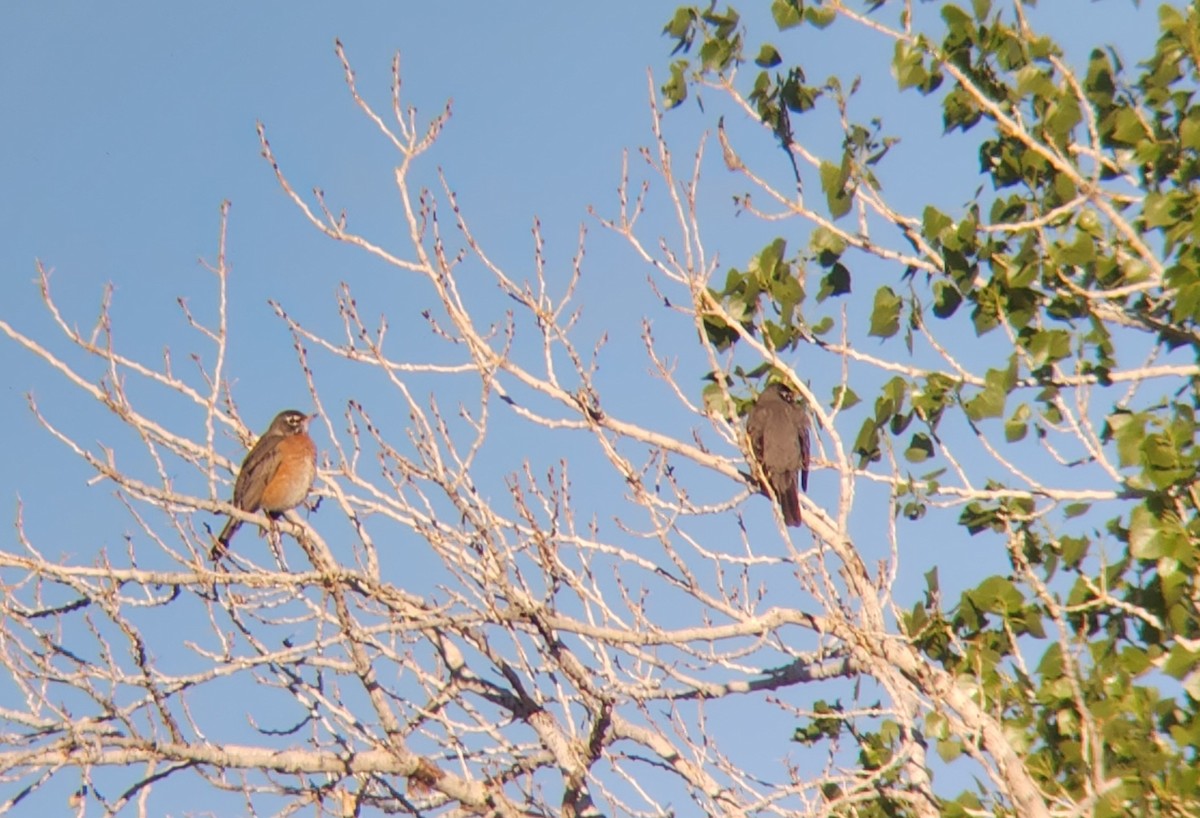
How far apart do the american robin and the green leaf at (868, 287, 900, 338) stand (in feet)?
11.7

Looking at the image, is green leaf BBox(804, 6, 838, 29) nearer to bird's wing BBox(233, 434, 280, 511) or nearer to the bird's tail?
the bird's tail

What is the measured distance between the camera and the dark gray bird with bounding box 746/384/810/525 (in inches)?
272

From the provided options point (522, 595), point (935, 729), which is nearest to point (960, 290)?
point (935, 729)

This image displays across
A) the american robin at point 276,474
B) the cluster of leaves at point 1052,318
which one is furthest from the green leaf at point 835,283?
the american robin at point 276,474

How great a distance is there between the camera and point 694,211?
19.7 ft

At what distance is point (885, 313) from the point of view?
18.8 feet

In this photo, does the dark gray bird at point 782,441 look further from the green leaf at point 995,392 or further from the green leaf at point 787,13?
the green leaf at point 787,13

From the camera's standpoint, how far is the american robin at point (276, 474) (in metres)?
8.23

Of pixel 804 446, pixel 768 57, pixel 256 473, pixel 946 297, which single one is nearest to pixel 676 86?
pixel 768 57

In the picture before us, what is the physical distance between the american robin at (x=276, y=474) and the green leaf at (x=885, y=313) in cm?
357

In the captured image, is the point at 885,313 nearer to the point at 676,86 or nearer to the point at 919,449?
the point at 919,449

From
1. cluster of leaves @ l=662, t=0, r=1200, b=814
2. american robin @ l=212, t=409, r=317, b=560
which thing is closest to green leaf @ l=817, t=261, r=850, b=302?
cluster of leaves @ l=662, t=0, r=1200, b=814

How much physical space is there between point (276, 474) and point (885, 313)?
467 cm

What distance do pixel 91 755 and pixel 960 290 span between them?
3897 mm
